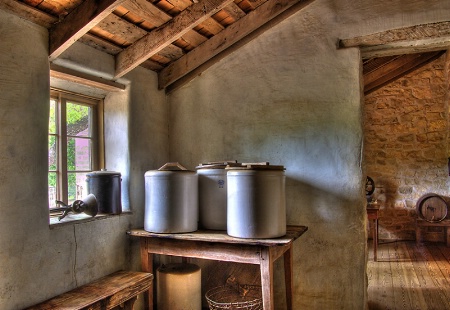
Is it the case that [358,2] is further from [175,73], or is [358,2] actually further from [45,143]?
[45,143]

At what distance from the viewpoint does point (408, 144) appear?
6020 millimetres

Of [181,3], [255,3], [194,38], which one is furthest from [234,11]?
[181,3]

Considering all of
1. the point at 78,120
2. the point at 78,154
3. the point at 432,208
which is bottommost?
the point at 432,208

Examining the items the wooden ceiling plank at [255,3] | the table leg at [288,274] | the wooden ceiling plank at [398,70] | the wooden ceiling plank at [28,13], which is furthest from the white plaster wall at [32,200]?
the wooden ceiling plank at [398,70]

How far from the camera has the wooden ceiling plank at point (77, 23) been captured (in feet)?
6.56

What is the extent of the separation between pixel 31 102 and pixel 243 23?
1.70m

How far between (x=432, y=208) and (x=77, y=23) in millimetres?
5743

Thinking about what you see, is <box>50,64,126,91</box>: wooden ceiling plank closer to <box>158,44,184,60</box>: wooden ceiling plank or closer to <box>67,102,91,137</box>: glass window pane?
<box>67,102,91,137</box>: glass window pane

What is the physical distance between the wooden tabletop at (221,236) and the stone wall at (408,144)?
382 centimetres

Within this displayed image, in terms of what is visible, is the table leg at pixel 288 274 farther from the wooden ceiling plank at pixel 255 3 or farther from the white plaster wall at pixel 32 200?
the wooden ceiling plank at pixel 255 3

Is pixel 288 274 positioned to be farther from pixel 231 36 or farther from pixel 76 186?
pixel 231 36

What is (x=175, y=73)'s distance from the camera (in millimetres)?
3146

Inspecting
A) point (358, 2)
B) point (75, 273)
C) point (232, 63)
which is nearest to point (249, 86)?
point (232, 63)

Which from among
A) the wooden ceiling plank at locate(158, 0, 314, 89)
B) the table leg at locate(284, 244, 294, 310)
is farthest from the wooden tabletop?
the wooden ceiling plank at locate(158, 0, 314, 89)
